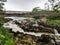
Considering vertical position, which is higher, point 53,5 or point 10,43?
point 10,43

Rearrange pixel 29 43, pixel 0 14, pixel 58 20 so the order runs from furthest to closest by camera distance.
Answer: pixel 58 20 → pixel 0 14 → pixel 29 43

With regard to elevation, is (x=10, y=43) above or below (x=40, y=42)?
above

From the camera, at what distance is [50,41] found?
63.8 feet

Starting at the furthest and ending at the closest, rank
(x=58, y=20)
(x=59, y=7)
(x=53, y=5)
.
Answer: (x=53, y=5), (x=59, y=7), (x=58, y=20)

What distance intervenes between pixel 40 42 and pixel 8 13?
25.3 ft

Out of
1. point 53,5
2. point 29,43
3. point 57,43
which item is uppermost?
point 29,43

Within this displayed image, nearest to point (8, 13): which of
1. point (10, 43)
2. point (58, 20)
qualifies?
point (10, 43)

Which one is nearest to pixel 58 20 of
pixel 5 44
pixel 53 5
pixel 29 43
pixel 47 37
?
pixel 53 5

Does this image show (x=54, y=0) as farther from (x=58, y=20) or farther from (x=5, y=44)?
(x=5, y=44)

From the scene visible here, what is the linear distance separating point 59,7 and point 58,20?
12.2 meters

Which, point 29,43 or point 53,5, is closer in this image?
point 29,43

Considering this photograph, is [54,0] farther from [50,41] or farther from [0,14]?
[50,41]

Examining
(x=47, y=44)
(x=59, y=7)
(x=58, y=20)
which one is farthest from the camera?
(x=59, y=7)

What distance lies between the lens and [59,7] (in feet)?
199
